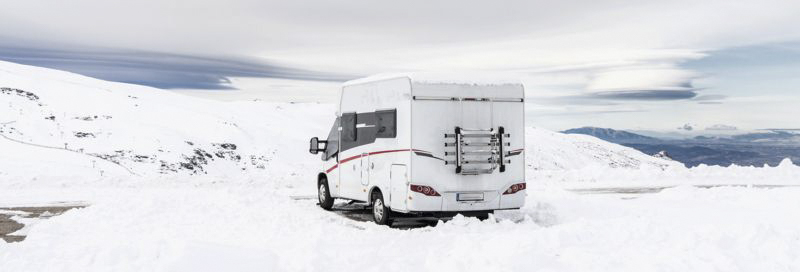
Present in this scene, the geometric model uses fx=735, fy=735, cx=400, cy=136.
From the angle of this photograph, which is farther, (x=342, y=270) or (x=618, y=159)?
(x=618, y=159)

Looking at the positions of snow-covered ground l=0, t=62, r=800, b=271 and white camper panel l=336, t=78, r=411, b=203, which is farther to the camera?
white camper panel l=336, t=78, r=411, b=203

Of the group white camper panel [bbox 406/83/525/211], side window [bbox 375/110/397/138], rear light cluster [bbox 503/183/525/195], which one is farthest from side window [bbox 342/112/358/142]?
rear light cluster [bbox 503/183/525/195]

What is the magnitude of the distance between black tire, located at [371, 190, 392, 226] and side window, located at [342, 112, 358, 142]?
144 cm

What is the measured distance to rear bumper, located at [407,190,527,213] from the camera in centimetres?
1316

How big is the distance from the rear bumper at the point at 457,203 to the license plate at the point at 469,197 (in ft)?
0.18

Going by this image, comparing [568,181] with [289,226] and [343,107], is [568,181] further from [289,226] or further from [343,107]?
[289,226]

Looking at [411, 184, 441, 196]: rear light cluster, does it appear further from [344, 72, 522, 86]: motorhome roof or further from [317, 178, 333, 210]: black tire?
[317, 178, 333, 210]: black tire

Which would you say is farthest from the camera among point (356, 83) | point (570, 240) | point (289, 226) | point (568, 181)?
point (568, 181)

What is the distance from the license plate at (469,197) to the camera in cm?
1345

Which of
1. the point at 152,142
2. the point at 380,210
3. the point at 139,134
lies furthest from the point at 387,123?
the point at 139,134

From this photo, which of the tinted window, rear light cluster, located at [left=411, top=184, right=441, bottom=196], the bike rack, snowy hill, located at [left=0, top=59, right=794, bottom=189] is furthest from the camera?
snowy hill, located at [left=0, top=59, right=794, bottom=189]

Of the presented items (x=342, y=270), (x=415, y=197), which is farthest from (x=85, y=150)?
(x=342, y=270)

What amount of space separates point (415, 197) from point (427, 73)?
88.4 inches

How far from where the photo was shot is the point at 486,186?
44.8 feet
